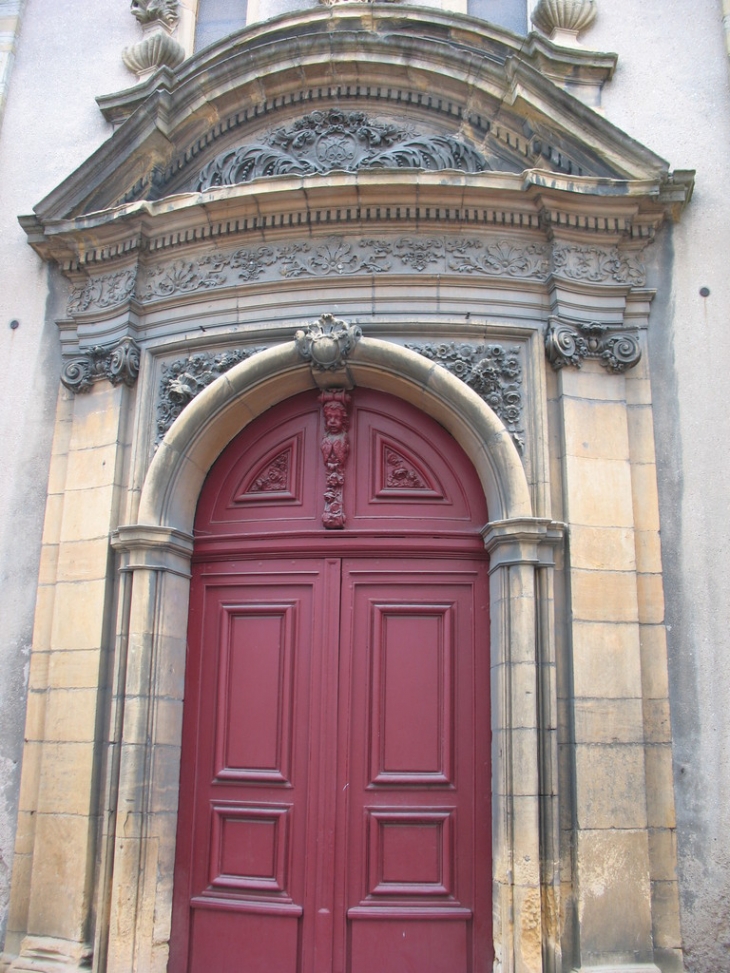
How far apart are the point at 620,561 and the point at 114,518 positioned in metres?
2.94

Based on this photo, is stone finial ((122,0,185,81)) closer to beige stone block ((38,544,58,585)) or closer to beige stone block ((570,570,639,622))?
beige stone block ((38,544,58,585))

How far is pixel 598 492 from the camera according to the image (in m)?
4.88

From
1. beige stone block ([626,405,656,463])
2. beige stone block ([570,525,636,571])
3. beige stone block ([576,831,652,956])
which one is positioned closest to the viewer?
beige stone block ([576,831,652,956])

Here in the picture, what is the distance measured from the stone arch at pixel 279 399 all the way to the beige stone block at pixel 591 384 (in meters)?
0.47

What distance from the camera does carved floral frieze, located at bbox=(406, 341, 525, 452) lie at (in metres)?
5.04

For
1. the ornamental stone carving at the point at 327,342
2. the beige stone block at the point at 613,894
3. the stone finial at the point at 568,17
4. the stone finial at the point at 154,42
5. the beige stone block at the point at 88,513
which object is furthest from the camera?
the stone finial at the point at 154,42

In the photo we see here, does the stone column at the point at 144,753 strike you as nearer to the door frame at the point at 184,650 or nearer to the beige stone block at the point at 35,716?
the door frame at the point at 184,650

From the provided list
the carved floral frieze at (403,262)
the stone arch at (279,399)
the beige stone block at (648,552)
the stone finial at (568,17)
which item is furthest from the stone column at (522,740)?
the stone finial at (568,17)

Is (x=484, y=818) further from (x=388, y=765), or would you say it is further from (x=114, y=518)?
(x=114, y=518)

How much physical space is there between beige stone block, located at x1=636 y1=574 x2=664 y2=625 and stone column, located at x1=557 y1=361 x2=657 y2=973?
0.06 metres

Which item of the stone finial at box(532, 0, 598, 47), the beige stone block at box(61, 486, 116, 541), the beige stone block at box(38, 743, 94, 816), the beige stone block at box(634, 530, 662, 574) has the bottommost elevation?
the beige stone block at box(38, 743, 94, 816)

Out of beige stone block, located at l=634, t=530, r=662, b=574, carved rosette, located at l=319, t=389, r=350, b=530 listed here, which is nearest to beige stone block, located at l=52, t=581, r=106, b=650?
carved rosette, located at l=319, t=389, r=350, b=530

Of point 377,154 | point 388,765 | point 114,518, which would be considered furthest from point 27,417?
point 388,765

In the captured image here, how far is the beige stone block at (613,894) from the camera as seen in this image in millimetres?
4348
